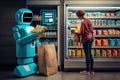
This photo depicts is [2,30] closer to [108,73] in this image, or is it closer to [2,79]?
[2,79]

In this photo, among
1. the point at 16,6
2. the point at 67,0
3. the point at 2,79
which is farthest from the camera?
the point at 16,6

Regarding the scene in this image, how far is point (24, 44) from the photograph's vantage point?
22.2ft

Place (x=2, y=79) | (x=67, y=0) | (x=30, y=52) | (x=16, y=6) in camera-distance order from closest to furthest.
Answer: (x=2, y=79) → (x=30, y=52) → (x=67, y=0) → (x=16, y=6)

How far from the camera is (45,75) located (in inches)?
268

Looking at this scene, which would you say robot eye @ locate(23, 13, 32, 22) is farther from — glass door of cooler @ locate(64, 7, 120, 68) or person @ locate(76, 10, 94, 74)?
person @ locate(76, 10, 94, 74)

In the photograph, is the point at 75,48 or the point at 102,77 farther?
the point at 75,48

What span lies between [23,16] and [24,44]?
0.77m

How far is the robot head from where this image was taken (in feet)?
22.6

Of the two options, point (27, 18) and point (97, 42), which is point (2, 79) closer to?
point (27, 18)

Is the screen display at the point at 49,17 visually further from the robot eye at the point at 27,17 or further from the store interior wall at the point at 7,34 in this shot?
the store interior wall at the point at 7,34

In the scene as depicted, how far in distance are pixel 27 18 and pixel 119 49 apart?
2.84m

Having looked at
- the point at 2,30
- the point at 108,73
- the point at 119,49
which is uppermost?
the point at 2,30

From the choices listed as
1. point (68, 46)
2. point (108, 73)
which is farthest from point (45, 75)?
point (108, 73)

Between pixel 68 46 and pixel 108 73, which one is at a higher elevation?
pixel 68 46
